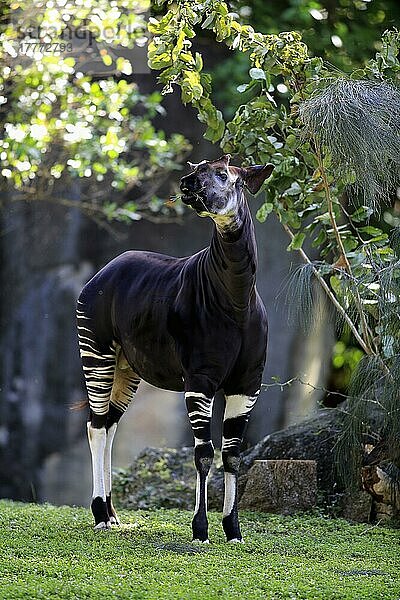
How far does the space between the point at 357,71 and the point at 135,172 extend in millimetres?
3186

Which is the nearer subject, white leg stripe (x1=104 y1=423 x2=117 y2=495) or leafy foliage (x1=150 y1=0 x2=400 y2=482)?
leafy foliage (x1=150 y1=0 x2=400 y2=482)

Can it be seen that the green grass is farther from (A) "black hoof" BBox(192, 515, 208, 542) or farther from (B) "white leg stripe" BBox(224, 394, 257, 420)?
(B) "white leg stripe" BBox(224, 394, 257, 420)

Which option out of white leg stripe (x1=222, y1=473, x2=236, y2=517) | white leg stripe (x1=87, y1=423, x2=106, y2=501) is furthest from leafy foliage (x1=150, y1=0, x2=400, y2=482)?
white leg stripe (x1=87, y1=423, x2=106, y2=501)

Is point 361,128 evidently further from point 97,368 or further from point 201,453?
point 97,368

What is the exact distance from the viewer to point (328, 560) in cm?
418

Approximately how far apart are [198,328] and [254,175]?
727mm

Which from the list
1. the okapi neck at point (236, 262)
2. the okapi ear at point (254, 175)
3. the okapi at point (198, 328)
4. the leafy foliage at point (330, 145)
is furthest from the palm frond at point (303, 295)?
the okapi ear at point (254, 175)

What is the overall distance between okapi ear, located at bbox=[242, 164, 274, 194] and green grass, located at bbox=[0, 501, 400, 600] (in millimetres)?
1588

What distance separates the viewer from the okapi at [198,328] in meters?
4.23

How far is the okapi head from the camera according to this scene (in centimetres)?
399

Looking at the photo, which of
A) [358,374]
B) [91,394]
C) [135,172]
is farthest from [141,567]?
[135,172]

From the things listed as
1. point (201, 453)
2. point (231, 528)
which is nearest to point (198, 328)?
point (201, 453)

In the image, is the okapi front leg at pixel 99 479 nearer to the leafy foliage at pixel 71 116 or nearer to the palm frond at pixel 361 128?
the palm frond at pixel 361 128

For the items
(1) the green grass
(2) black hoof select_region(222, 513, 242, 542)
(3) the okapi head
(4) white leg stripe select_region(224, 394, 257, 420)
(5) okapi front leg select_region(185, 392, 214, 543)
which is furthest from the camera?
(4) white leg stripe select_region(224, 394, 257, 420)
